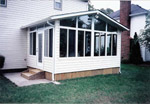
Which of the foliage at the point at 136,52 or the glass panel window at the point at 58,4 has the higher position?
the glass panel window at the point at 58,4

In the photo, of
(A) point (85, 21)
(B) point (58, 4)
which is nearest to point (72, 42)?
(A) point (85, 21)

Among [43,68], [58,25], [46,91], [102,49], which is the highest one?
[58,25]

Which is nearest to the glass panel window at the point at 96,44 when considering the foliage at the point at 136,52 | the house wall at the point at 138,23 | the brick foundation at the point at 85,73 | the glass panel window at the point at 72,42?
the brick foundation at the point at 85,73

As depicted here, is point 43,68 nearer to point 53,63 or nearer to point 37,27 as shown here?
point 53,63

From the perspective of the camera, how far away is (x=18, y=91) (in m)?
5.10

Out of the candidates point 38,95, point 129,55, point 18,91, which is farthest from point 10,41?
point 129,55

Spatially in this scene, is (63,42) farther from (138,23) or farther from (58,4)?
(138,23)

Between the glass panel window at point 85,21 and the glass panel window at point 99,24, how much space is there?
0.42 meters

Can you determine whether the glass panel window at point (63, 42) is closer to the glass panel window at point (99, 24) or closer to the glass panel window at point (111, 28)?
the glass panel window at point (99, 24)

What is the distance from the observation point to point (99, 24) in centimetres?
843

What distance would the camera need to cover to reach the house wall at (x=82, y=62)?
6773mm

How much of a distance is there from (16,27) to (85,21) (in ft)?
15.7

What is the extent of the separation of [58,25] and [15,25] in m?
4.17

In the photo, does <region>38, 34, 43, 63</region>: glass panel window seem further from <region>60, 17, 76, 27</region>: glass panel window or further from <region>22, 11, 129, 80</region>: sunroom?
<region>60, 17, 76, 27</region>: glass panel window
